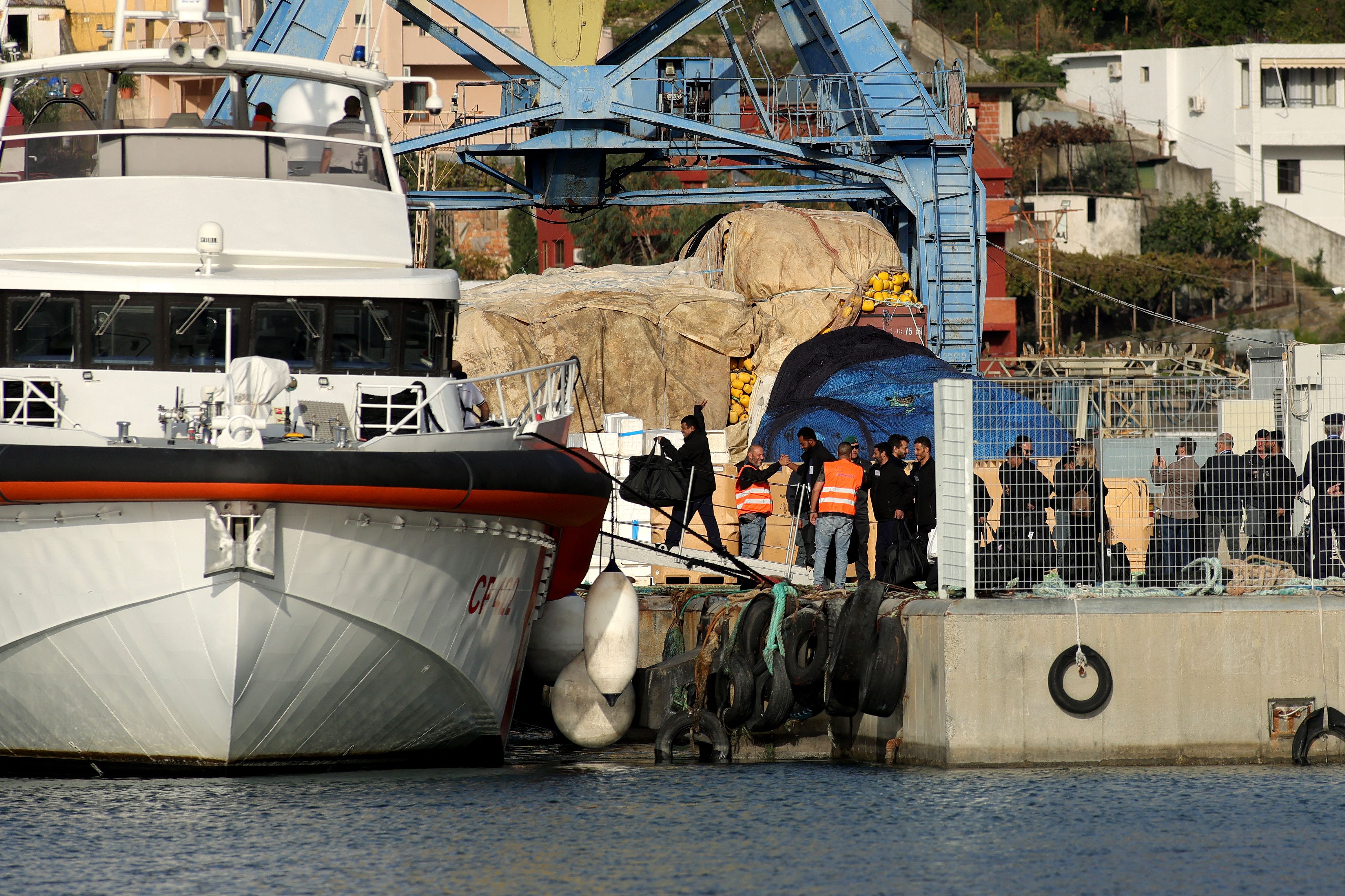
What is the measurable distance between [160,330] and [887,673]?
5.14 m

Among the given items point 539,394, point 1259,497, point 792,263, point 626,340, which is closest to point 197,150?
point 539,394

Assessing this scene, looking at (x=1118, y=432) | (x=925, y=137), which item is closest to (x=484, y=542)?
(x=1118, y=432)

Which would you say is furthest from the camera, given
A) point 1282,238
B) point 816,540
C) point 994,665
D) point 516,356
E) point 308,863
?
point 1282,238

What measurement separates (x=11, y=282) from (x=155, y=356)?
1.01 meters

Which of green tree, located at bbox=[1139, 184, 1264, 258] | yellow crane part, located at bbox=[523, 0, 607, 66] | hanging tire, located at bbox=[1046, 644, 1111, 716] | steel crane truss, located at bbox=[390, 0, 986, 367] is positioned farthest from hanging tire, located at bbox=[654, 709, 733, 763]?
green tree, located at bbox=[1139, 184, 1264, 258]

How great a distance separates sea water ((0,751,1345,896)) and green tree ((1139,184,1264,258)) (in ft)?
123

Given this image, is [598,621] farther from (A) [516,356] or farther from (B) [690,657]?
(A) [516,356]

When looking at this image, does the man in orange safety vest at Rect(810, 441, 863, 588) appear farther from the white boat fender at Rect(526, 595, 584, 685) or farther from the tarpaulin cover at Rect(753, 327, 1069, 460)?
the tarpaulin cover at Rect(753, 327, 1069, 460)

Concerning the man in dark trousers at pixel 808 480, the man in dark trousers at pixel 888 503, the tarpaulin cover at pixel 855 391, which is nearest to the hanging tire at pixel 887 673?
the man in dark trousers at pixel 888 503

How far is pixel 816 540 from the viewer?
13.9 meters

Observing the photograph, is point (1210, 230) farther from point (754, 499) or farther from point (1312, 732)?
point (1312, 732)

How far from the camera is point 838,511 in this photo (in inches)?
540

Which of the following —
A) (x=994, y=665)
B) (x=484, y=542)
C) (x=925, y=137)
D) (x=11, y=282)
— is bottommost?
(x=994, y=665)

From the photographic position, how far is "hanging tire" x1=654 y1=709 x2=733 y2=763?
40.8 feet
